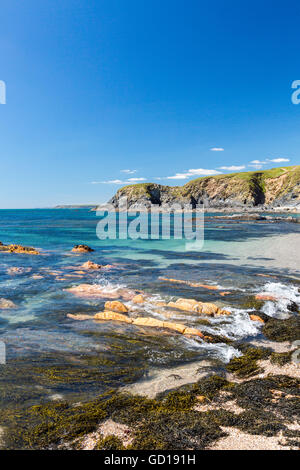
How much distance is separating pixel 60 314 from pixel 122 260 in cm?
1393

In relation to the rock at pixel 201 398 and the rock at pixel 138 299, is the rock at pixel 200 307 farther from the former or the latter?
the rock at pixel 201 398

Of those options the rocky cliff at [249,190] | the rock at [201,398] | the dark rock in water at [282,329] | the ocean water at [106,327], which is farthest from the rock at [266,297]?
the rocky cliff at [249,190]

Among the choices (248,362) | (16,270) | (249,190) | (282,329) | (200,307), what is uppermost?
(249,190)

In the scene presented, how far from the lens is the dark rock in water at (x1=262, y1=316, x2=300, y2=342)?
902 centimetres

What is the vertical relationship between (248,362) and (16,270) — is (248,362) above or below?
below

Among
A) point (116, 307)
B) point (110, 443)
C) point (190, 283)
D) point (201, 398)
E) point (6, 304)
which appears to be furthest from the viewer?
point (190, 283)

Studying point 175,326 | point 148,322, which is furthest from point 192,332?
point 148,322

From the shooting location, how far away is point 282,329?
31.3 feet

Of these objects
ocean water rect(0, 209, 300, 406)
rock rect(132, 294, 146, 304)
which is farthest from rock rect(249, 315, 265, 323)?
rock rect(132, 294, 146, 304)

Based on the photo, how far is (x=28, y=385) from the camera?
21.0 feet

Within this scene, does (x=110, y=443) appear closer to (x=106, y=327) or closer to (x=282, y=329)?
(x=106, y=327)

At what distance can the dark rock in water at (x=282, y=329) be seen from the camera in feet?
29.6
